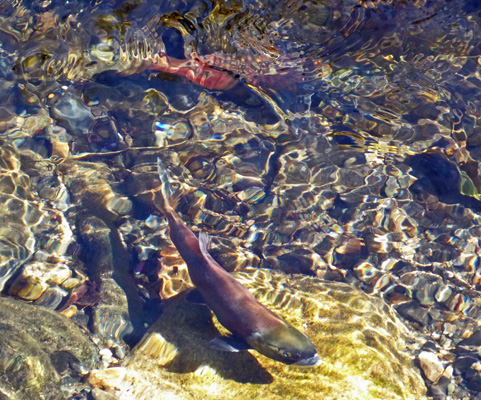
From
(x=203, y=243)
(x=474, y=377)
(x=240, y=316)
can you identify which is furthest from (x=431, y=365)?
(x=203, y=243)

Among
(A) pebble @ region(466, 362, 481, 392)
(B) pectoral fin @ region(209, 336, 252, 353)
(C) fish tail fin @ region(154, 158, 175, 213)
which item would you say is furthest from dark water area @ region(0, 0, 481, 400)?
(B) pectoral fin @ region(209, 336, 252, 353)

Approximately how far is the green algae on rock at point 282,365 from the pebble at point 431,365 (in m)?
0.18

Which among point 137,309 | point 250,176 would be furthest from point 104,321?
point 250,176

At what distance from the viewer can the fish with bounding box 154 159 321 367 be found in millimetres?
3559

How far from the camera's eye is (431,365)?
438cm

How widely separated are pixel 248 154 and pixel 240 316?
3.05m

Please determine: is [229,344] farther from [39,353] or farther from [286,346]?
[39,353]

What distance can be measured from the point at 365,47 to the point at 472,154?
2.60 m

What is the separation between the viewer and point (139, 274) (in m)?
5.50

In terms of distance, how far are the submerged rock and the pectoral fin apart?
152 cm

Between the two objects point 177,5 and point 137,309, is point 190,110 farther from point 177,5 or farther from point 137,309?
point 137,309

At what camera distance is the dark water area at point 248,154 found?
17.0 ft

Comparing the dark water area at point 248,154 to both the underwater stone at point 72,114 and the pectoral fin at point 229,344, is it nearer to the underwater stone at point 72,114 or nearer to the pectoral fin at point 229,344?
the underwater stone at point 72,114

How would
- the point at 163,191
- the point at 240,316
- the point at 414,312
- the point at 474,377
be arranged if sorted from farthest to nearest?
the point at 163,191, the point at 414,312, the point at 474,377, the point at 240,316
